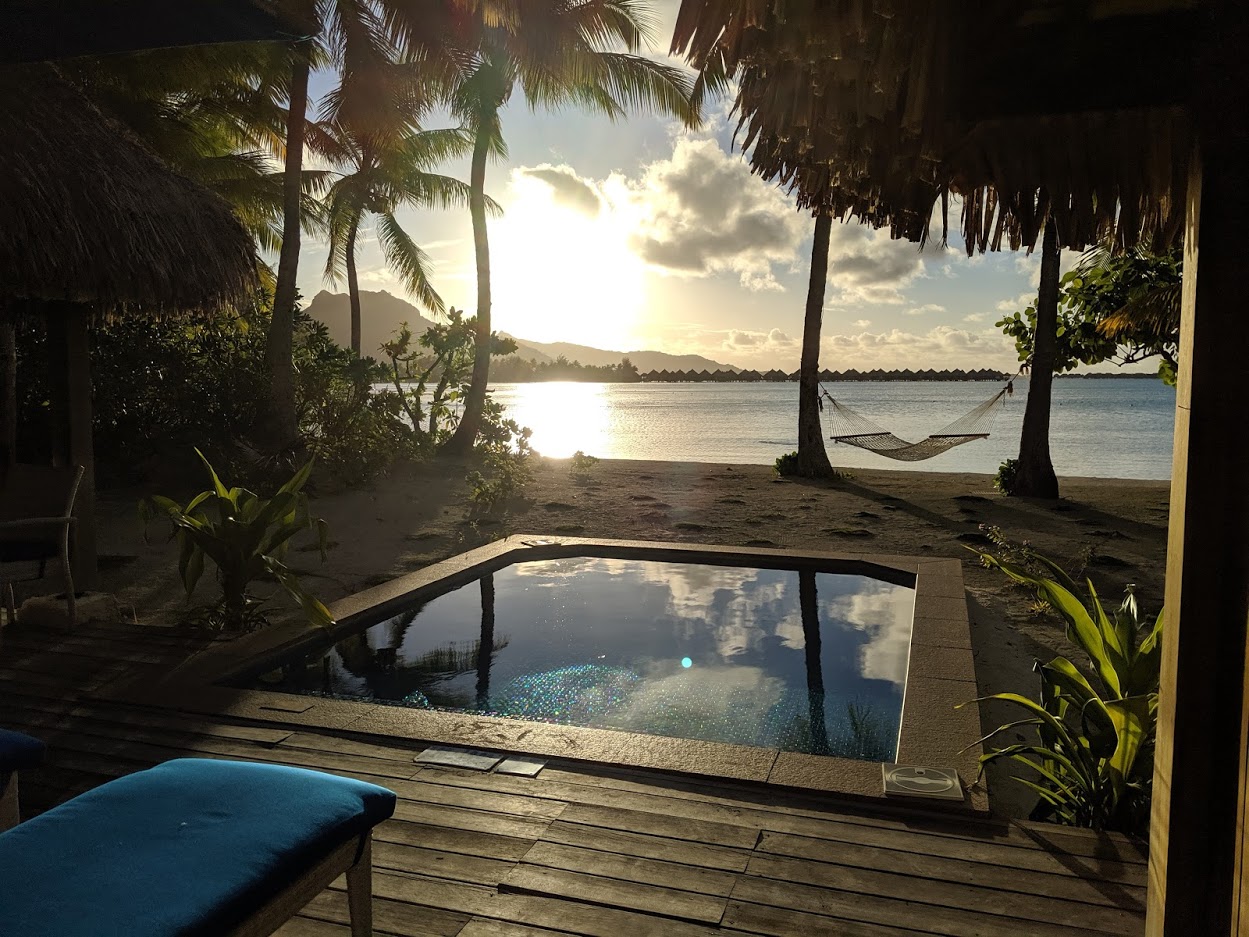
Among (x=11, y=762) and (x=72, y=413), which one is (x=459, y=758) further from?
(x=72, y=413)

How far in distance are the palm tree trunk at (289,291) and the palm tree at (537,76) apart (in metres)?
2.80

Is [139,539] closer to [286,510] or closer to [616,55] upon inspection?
[286,510]

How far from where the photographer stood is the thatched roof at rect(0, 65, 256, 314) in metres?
4.26

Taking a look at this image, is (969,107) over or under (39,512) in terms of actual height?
over

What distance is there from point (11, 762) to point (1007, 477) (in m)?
11.1

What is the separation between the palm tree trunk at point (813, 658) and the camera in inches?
142

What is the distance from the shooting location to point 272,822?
1449 mm

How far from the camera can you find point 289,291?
10023 mm

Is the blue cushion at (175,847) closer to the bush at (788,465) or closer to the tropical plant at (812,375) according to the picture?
the tropical plant at (812,375)

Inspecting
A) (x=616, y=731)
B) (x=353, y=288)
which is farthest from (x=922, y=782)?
(x=353, y=288)

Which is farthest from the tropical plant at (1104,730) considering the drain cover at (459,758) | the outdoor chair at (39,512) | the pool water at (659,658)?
the outdoor chair at (39,512)

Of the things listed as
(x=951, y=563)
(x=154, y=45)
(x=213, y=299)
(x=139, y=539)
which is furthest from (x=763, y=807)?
(x=139, y=539)

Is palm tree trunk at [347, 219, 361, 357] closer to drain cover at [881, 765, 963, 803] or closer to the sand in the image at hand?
the sand

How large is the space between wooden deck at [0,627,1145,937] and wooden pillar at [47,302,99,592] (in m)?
2.11
